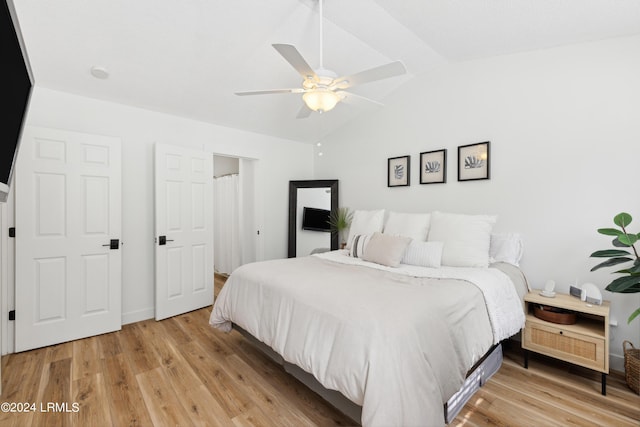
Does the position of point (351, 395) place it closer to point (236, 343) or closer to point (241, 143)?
point (236, 343)

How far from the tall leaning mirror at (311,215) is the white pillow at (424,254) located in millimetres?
1776

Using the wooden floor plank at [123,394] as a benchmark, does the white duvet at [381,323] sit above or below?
above

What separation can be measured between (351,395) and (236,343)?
1667 millimetres

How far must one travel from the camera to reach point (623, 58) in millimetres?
2340

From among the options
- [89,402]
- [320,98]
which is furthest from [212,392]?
[320,98]

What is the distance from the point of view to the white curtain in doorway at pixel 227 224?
508cm

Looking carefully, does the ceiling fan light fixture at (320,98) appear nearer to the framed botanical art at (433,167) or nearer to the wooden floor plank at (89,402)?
the framed botanical art at (433,167)

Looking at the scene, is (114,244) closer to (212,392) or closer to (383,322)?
(212,392)

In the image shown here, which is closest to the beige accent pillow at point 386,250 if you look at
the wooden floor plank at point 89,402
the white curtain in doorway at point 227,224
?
the wooden floor plank at point 89,402

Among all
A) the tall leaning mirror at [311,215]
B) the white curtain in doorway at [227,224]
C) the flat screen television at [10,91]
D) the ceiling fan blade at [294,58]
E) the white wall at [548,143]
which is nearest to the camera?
the flat screen television at [10,91]

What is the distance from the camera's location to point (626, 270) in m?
1.94

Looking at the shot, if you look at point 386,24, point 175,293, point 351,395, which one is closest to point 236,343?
point 175,293

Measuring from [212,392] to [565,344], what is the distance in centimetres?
260

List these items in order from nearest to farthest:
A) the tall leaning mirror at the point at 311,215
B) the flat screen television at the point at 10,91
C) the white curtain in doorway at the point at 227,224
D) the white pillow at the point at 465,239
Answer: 1. the flat screen television at the point at 10,91
2. the white pillow at the point at 465,239
3. the tall leaning mirror at the point at 311,215
4. the white curtain in doorway at the point at 227,224
